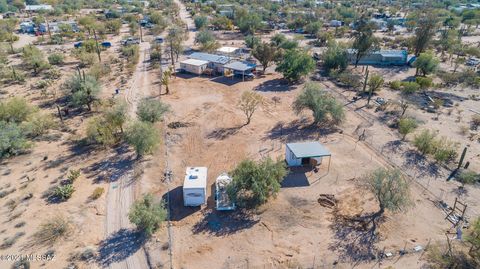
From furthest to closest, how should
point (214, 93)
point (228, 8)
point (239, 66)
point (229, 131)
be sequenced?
1. point (228, 8)
2. point (239, 66)
3. point (214, 93)
4. point (229, 131)

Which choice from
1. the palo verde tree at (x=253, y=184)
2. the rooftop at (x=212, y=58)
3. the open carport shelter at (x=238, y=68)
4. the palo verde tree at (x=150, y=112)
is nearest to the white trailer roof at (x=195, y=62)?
the rooftop at (x=212, y=58)

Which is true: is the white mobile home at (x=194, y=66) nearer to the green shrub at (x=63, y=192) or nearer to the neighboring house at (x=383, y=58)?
the neighboring house at (x=383, y=58)

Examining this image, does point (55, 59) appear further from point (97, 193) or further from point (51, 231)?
point (51, 231)

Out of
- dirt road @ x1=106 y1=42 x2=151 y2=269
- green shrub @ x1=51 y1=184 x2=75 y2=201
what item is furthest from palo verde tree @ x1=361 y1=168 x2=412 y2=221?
green shrub @ x1=51 y1=184 x2=75 y2=201

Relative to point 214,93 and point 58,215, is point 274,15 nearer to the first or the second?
point 214,93

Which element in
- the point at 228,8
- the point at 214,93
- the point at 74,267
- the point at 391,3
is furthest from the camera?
the point at 391,3

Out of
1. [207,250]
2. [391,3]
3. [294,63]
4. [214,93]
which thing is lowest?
[207,250]

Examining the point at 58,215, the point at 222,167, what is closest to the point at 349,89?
the point at 222,167

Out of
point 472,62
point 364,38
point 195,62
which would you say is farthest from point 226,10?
point 472,62
